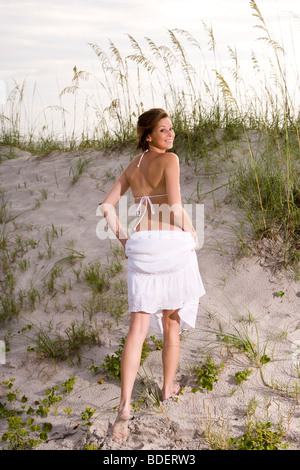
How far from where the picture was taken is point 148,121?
124 inches

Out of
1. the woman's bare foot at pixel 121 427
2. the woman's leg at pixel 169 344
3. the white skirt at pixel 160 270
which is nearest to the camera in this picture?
the woman's bare foot at pixel 121 427

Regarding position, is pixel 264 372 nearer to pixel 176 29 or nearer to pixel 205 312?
pixel 205 312

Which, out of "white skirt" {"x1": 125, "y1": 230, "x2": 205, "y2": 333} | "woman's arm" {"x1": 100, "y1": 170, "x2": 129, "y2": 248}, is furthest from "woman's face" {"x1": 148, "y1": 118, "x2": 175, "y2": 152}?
"white skirt" {"x1": 125, "y1": 230, "x2": 205, "y2": 333}

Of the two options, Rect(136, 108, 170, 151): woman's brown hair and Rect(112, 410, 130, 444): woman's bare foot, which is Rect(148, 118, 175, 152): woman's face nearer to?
Rect(136, 108, 170, 151): woman's brown hair

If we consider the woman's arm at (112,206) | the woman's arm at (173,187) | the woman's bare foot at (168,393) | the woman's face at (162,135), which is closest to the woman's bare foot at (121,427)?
the woman's bare foot at (168,393)

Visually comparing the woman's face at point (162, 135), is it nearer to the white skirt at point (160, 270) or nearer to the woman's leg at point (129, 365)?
the white skirt at point (160, 270)

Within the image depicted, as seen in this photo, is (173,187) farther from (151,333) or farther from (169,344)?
(151,333)

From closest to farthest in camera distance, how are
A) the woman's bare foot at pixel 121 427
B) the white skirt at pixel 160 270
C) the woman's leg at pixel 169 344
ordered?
1. the woman's bare foot at pixel 121 427
2. the white skirt at pixel 160 270
3. the woman's leg at pixel 169 344

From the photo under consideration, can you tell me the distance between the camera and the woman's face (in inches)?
124

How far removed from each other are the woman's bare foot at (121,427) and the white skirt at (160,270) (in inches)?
24.6

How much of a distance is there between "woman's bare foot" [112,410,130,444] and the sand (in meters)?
0.08

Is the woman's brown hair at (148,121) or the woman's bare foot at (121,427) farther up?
the woman's brown hair at (148,121)

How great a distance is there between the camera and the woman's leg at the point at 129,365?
113 inches

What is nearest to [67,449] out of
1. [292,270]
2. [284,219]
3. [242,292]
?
[242,292]
